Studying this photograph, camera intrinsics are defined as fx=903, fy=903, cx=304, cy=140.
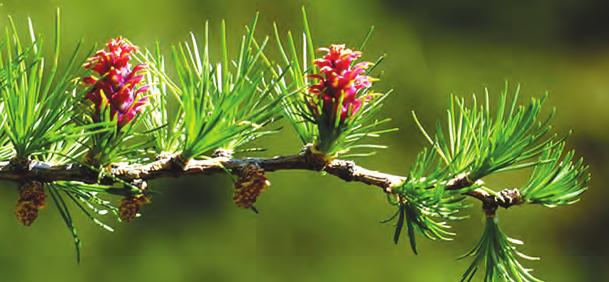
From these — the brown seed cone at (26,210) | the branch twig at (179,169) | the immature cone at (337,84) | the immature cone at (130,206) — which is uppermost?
the immature cone at (337,84)

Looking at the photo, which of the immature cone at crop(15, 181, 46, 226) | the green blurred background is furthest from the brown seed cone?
the green blurred background

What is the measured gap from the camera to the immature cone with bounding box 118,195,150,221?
1.26 feet

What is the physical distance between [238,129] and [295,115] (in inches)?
2.0

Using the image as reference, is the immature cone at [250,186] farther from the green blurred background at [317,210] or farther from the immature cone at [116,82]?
the green blurred background at [317,210]

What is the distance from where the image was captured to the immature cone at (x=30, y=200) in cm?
38

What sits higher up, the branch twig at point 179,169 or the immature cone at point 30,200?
the branch twig at point 179,169

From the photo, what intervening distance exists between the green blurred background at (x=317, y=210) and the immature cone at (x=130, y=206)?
780 millimetres

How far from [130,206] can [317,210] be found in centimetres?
84

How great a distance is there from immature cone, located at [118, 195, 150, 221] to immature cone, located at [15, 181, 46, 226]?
0.03 meters

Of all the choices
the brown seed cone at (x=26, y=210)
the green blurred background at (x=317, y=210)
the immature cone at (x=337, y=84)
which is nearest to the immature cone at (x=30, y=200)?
the brown seed cone at (x=26, y=210)

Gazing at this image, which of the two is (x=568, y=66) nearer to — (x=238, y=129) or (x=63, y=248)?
(x=63, y=248)

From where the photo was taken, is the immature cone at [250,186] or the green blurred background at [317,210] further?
the green blurred background at [317,210]

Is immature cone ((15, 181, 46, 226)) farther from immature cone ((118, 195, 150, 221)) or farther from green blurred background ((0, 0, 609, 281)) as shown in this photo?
green blurred background ((0, 0, 609, 281))

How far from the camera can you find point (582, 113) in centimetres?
135
